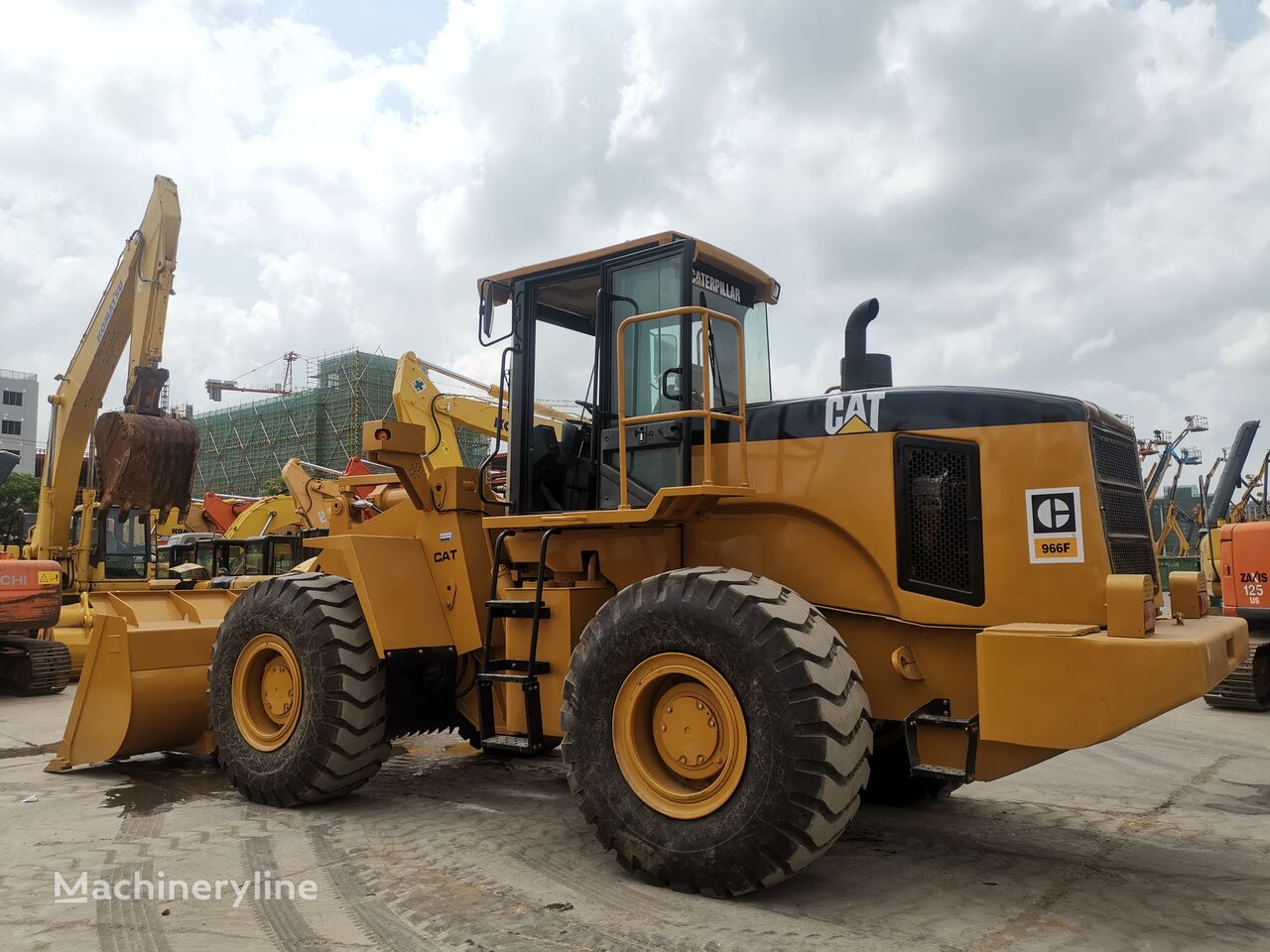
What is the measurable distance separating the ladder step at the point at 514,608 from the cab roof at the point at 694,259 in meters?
1.99

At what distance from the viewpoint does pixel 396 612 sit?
230 inches

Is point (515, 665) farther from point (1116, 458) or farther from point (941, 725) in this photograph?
point (1116, 458)

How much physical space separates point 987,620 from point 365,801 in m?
3.86

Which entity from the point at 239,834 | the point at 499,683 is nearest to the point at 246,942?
the point at 239,834

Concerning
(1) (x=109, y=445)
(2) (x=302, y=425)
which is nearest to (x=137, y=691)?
(1) (x=109, y=445)

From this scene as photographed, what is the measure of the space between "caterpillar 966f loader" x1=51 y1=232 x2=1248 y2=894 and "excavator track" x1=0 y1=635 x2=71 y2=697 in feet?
19.3

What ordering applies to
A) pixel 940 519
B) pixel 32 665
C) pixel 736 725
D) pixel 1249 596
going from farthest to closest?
pixel 32 665
pixel 1249 596
pixel 940 519
pixel 736 725

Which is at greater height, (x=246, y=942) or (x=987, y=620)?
(x=987, y=620)

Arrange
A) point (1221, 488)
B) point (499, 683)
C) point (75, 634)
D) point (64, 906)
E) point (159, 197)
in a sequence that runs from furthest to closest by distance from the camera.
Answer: point (1221, 488), point (75, 634), point (159, 197), point (499, 683), point (64, 906)

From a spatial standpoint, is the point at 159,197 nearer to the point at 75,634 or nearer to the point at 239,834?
the point at 75,634

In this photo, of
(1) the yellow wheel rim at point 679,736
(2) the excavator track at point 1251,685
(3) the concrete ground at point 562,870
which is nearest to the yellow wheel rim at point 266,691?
(3) the concrete ground at point 562,870

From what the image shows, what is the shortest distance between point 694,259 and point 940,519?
6.37ft

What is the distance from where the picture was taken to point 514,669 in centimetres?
535

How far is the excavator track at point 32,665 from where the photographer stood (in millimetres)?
11188
